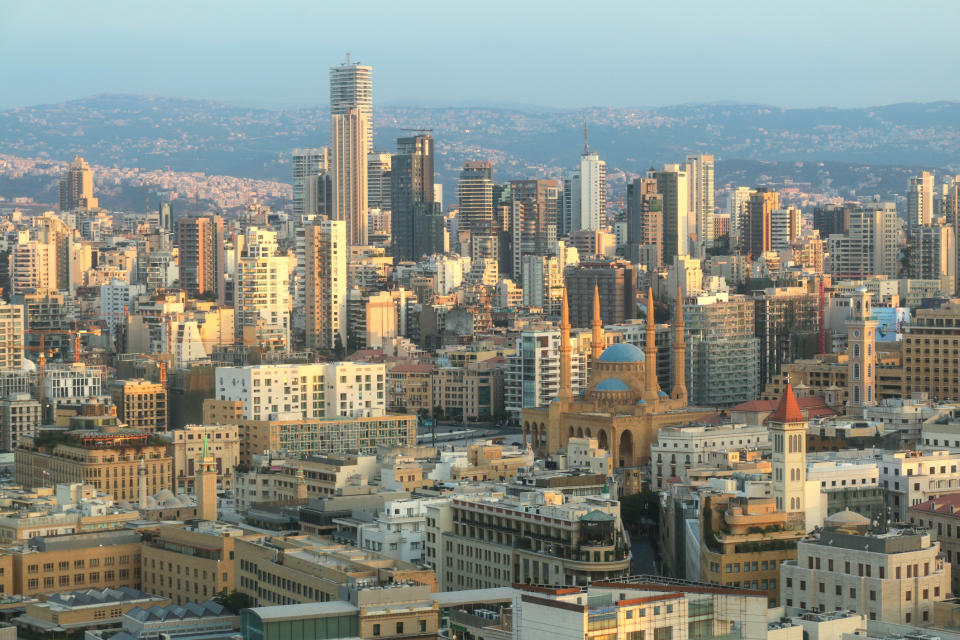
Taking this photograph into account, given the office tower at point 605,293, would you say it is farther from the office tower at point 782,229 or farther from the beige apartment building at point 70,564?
the beige apartment building at point 70,564

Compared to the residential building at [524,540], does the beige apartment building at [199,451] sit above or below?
below

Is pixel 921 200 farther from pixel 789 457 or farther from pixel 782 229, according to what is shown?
pixel 789 457

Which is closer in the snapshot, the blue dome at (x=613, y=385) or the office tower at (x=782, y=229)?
the blue dome at (x=613, y=385)

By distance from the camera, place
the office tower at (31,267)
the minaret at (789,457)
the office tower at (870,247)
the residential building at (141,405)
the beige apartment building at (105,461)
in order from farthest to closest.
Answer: the office tower at (31,267), the office tower at (870,247), the residential building at (141,405), the beige apartment building at (105,461), the minaret at (789,457)

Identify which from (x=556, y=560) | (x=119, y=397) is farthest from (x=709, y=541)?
(x=119, y=397)

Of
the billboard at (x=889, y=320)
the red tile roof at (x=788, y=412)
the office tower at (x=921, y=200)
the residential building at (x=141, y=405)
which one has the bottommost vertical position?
the residential building at (x=141, y=405)

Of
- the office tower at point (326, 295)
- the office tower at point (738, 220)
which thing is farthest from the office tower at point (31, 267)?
the office tower at point (738, 220)

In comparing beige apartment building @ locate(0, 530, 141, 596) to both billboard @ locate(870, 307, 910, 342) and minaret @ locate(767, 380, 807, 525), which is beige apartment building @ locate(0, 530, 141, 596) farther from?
billboard @ locate(870, 307, 910, 342)

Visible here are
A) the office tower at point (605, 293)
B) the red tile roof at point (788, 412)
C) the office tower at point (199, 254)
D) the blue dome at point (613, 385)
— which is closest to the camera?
the red tile roof at point (788, 412)
